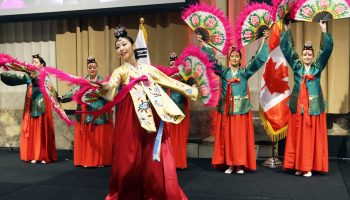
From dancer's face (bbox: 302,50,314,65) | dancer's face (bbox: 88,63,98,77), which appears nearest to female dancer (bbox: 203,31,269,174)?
dancer's face (bbox: 302,50,314,65)

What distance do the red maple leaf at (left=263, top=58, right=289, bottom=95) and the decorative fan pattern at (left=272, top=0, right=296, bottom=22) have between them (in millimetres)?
610

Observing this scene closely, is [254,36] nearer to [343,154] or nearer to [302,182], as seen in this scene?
[302,182]

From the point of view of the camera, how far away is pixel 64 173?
4.43 meters

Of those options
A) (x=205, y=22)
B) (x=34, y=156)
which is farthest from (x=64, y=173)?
(x=205, y=22)

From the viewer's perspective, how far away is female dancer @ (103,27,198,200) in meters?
2.85

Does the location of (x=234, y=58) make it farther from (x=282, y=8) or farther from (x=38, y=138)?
(x=38, y=138)

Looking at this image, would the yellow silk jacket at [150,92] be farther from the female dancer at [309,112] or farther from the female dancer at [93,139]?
the female dancer at [93,139]

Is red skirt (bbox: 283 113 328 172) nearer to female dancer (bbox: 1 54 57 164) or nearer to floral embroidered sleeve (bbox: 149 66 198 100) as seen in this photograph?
floral embroidered sleeve (bbox: 149 66 198 100)

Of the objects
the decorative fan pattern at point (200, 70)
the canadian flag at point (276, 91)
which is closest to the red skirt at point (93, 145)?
the canadian flag at point (276, 91)

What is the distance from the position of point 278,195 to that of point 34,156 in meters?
3.01

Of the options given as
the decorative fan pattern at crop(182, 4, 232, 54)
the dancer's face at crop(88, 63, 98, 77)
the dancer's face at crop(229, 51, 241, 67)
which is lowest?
the dancer's face at crop(88, 63, 98, 77)

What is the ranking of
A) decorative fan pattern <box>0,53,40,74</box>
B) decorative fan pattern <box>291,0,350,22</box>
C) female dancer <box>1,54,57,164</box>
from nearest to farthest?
decorative fan pattern <box>291,0,350,22</box>, decorative fan pattern <box>0,53,40,74</box>, female dancer <box>1,54,57,164</box>

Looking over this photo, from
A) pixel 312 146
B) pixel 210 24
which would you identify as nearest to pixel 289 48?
pixel 210 24

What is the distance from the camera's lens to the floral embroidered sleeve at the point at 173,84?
115 inches
